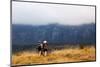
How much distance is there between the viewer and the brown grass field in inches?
97.9

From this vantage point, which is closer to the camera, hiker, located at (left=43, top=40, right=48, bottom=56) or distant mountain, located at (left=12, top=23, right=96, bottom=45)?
distant mountain, located at (left=12, top=23, right=96, bottom=45)

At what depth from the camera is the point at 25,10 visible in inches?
98.9

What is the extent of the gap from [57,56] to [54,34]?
0.28m

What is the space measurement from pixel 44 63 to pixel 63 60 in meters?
0.26

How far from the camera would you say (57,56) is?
8.70ft

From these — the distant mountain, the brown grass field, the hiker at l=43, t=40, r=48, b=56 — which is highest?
the distant mountain

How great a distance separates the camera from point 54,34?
8.70ft

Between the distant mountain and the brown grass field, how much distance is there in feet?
0.38

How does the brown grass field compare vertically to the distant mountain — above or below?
below

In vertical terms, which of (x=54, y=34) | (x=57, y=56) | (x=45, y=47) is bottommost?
(x=57, y=56)

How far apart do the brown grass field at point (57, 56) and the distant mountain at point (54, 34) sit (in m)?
0.11

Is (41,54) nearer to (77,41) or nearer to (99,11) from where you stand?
(77,41)

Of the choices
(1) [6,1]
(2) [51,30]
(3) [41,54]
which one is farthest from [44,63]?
(1) [6,1]

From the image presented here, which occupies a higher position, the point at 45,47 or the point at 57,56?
the point at 45,47
